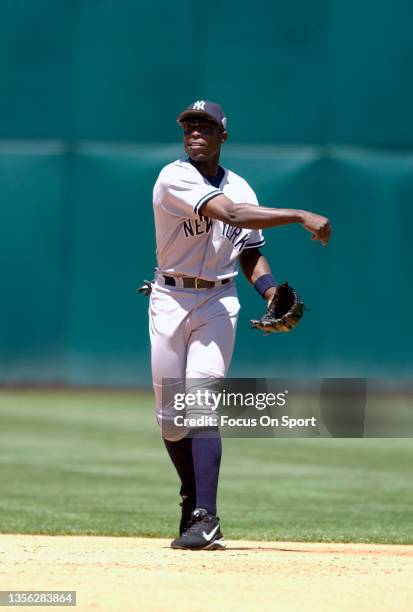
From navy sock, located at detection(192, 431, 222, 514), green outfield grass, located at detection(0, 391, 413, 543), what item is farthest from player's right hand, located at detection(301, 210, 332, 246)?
green outfield grass, located at detection(0, 391, 413, 543)

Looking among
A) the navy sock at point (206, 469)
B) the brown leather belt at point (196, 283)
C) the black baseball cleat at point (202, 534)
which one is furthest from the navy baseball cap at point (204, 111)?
the black baseball cleat at point (202, 534)

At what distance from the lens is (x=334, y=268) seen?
12.4 metres

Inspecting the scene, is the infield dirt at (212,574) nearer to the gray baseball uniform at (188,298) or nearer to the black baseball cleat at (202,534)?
the black baseball cleat at (202,534)

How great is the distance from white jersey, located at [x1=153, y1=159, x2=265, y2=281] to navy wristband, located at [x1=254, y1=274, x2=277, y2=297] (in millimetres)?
162

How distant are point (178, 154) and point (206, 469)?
747cm

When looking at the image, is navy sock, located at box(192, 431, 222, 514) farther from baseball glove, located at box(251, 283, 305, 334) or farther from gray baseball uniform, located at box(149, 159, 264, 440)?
baseball glove, located at box(251, 283, 305, 334)

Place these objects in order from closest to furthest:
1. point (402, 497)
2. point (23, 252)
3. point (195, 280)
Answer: point (195, 280) < point (402, 497) < point (23, 252)

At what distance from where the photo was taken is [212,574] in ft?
14.7

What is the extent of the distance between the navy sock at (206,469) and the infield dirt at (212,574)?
0.21m

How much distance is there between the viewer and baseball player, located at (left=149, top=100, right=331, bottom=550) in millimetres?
5219

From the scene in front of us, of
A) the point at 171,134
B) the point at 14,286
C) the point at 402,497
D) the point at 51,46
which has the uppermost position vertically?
the point at 51,46

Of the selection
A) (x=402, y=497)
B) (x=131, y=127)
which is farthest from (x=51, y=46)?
(x=402, y=497)

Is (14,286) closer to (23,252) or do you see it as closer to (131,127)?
(23,252)

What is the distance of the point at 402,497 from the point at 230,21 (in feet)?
20.4
